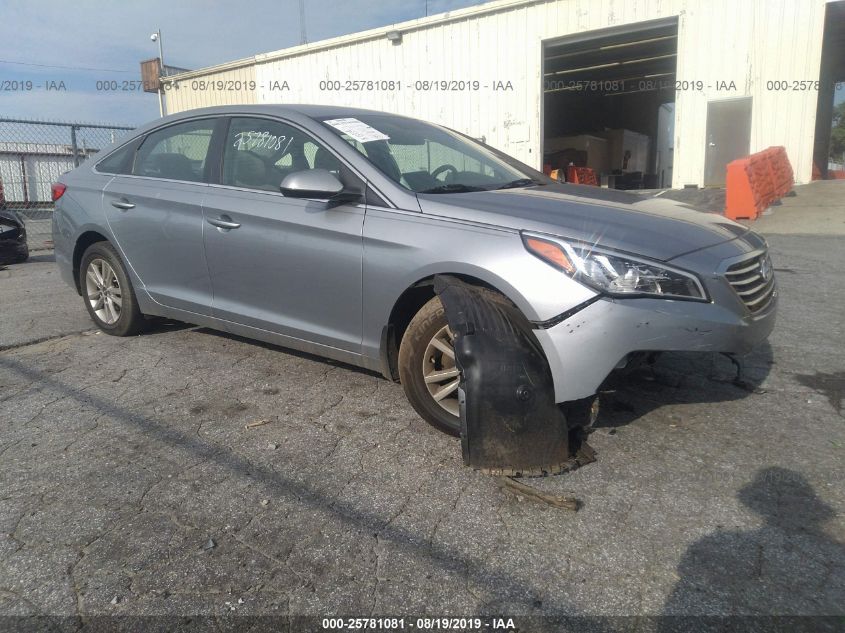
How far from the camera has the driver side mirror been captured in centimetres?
318

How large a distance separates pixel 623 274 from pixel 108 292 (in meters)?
3.84

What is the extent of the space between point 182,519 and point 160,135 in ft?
10.2

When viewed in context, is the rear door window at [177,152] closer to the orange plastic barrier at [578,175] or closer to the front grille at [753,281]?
the front grille at [753,281]

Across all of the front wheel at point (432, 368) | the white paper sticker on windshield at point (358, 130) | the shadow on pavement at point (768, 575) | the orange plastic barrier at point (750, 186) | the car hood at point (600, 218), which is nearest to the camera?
the shadow on pavement at point (768, 575)

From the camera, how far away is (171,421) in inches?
129

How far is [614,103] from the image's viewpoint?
1250 inches

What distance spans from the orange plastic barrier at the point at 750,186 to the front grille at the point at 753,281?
28.7 feet

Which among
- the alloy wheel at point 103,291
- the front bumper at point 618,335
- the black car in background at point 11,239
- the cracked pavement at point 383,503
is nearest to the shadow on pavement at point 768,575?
the cracked pavement at point 383,503

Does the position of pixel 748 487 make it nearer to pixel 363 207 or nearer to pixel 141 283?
pixel 363 207

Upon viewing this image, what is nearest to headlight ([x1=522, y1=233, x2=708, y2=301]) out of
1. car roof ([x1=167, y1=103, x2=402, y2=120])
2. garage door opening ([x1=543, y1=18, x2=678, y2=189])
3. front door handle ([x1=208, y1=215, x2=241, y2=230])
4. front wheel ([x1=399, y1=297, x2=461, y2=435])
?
front wheel ([x1=399, y1=297, x2=461, y2=435])

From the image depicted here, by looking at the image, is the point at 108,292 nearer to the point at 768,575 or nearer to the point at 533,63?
the point at 768,575

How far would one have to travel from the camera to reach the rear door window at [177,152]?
411 centimetres

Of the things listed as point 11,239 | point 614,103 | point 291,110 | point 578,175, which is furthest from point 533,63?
point 614,103

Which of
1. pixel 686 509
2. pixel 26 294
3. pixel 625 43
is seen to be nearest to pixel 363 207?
pixel 686 509
